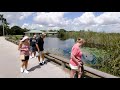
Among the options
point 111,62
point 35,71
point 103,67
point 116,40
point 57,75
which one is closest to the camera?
point 57,75

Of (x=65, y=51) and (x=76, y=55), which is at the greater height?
(x=76, y=55)

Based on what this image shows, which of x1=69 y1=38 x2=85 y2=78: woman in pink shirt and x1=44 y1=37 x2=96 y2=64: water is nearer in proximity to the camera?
x1=69 y1=38 x2=85 y2=78: woman in pink shirt

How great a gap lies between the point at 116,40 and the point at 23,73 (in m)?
3.86

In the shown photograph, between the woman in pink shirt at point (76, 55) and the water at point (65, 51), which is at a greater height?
the woman in pink shirt at point (76, 55)

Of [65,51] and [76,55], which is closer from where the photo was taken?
[76,55]

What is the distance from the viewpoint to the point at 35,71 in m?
9.05

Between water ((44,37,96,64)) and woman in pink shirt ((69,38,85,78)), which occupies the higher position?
woman in pink shirt ((69,38,85,78))

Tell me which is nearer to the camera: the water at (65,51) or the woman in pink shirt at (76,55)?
the woman in pink shirt at (76,55)
